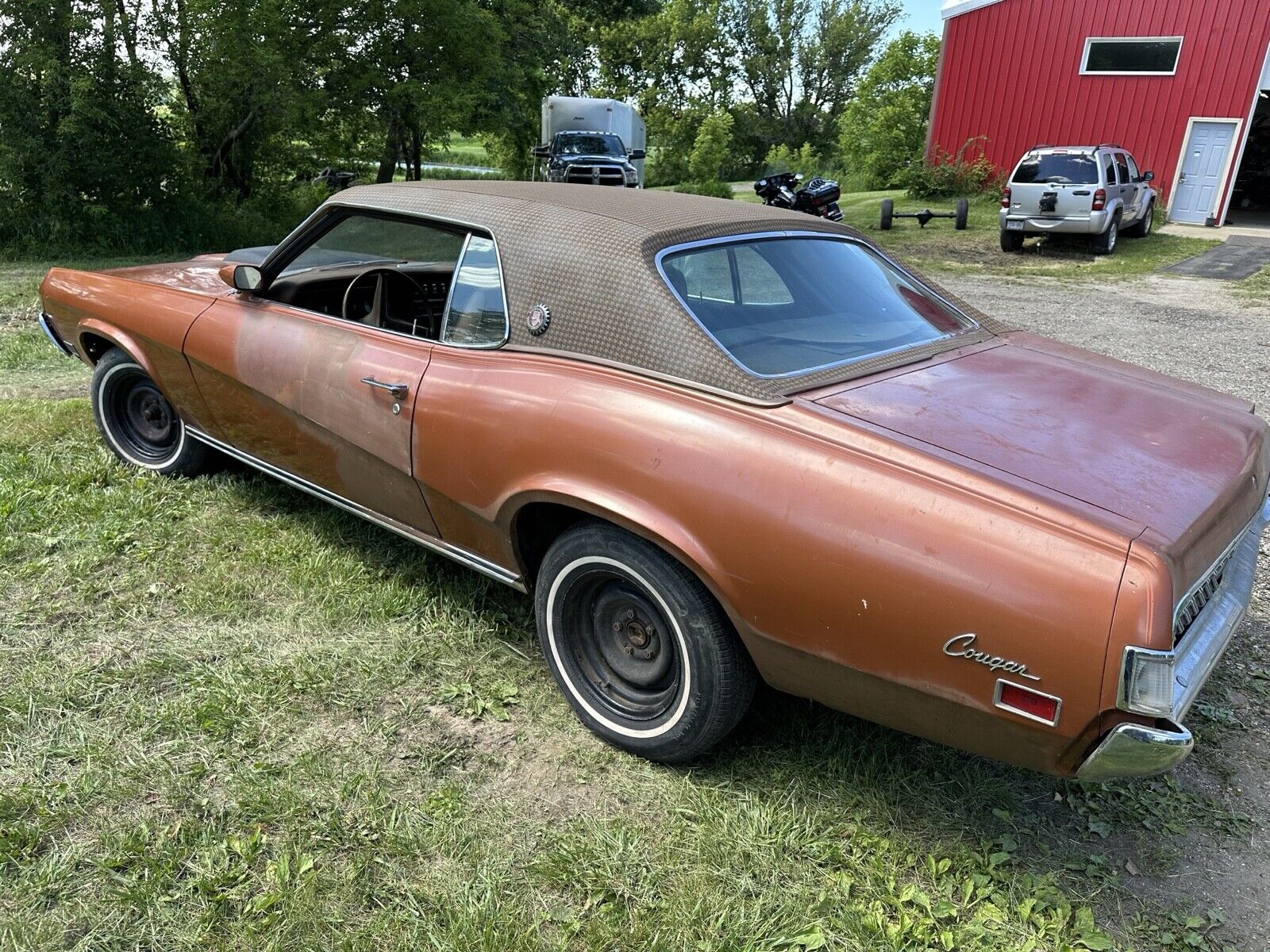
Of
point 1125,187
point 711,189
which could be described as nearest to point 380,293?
point 1125,187

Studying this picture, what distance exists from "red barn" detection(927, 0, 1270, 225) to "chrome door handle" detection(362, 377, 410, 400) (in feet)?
63.0

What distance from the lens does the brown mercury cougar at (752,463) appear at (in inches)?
68.2

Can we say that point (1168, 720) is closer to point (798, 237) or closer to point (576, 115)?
point (798, 237)

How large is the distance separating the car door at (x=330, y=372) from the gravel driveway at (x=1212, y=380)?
7.47 feet

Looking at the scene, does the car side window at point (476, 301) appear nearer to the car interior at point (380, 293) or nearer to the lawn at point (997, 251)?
the car interior at point (380, 293)

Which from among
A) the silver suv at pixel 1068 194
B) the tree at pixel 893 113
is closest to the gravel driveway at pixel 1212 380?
the silver suv at pixel 1068 194

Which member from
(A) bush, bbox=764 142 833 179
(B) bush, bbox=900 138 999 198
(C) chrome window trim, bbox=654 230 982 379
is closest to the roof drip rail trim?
(B) bush, bbox=900 138 999 198

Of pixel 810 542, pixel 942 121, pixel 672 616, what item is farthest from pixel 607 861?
pixel 942 121

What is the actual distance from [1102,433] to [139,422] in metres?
4.00

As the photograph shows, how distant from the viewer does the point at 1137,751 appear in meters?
1.67

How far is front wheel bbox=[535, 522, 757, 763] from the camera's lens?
2166 millimetres

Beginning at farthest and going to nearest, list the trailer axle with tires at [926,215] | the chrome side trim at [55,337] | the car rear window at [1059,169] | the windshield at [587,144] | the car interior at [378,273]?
the windshield at [587,144] → the trailer axle with tires at [926,215] → the car rear window at [1059,169] → the chrome side trim at [55,337] → the car interior at [378,273]

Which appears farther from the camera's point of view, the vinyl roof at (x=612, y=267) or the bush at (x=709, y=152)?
the bush at (x=709, y=152)

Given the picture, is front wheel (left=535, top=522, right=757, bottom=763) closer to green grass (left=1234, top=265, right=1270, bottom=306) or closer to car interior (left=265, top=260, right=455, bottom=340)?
car interior (left=265, top=260, right=455, bottom=340)
